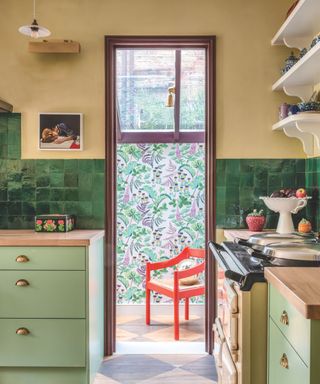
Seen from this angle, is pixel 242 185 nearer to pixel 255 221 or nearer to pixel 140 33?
pixel 255 221

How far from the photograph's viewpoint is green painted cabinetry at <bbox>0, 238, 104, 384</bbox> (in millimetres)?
2449

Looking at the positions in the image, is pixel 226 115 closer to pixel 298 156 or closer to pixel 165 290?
pixel 298 156

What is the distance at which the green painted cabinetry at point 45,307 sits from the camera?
2.45 m

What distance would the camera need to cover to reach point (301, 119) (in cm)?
240

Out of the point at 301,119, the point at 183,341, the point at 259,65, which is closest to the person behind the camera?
the point at 301,119

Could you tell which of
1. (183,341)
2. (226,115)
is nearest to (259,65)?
(226,115)

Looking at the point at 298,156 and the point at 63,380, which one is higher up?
the point at 298,156

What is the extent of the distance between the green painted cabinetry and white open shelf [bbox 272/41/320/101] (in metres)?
1.53

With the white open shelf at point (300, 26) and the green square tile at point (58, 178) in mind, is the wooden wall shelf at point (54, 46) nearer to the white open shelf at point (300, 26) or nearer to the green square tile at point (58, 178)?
the green square tile at point (58, 178)

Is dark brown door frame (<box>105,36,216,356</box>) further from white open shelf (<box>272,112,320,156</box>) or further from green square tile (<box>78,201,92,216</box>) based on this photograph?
white open shelf (<box>272,112,320,156</box>)

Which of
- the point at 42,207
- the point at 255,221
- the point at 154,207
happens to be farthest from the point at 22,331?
the point at 154,207

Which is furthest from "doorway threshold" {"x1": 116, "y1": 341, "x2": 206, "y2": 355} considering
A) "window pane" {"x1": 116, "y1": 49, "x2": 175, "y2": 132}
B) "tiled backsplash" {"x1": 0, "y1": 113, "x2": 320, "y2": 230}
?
"window pane" {"x1": 116, "y1": 49, "x2": 175, "y2": 132}

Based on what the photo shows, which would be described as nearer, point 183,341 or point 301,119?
point 301,119

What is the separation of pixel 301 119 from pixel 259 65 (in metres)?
0.75
